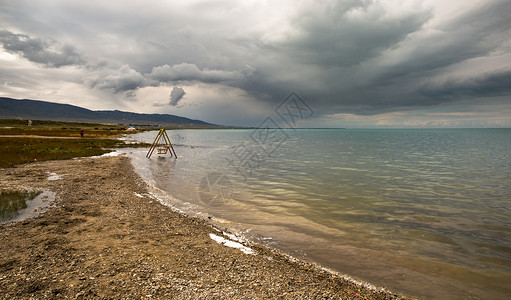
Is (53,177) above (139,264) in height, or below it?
below

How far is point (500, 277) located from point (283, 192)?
1303 centimetres

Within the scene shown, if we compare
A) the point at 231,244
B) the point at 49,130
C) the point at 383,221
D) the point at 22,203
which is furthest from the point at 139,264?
the point at 49,130

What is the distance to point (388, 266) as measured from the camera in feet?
29.0

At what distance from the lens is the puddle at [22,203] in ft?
37.1

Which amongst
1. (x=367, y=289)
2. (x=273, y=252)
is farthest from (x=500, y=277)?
(x=273, y=252)

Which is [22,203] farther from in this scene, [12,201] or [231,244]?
[231,244]

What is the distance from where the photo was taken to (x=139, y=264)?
24.0ft

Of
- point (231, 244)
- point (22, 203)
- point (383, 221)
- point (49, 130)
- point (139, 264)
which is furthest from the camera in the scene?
point (49, 130)

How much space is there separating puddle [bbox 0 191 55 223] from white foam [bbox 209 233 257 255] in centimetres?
914

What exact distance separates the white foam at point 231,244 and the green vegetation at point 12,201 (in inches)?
387

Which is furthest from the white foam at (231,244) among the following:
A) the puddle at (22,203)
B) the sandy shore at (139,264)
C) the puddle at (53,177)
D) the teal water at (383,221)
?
the puddle at (53,177)

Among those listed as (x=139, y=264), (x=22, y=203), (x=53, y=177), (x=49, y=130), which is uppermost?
(x=139, y=264)

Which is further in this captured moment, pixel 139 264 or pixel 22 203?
pixel 22 203

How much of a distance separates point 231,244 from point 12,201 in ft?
43.4
